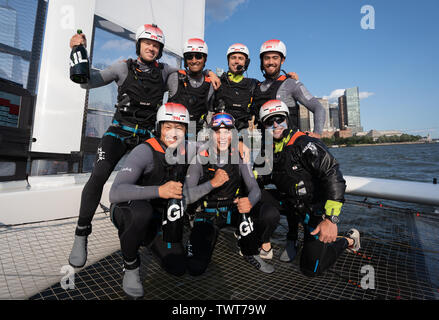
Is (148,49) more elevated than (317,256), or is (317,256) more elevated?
(148,49)

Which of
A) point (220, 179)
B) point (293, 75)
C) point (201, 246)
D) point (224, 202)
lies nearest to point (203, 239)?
point (201, 246)

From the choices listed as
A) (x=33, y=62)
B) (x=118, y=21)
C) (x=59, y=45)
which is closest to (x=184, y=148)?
(x=59, y=45)

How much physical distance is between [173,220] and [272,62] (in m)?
2.98

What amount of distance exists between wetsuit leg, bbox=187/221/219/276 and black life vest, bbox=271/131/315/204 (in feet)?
3.83

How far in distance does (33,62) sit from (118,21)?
200 centimetres

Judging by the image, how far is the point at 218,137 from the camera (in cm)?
308

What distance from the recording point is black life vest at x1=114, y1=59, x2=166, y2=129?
9.97 feet


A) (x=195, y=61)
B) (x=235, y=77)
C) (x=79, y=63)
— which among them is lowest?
(x=79, y=63)

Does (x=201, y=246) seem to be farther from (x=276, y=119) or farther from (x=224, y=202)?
(x=276, y=119)

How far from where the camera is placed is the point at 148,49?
3.15 meters

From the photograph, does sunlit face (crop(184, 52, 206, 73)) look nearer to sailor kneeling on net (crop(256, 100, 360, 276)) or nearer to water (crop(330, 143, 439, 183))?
sailor kneeling on net (crop(256, 100, 360, 276))

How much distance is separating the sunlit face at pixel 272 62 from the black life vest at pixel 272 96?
0.16 m

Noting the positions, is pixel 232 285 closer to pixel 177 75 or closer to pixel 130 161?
pixel 130 161

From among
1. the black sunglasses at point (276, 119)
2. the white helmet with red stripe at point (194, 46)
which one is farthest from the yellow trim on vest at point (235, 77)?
the black sunglasses at point (276, 119)
